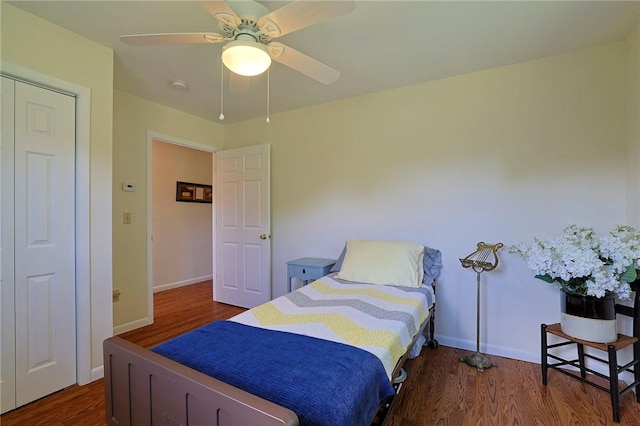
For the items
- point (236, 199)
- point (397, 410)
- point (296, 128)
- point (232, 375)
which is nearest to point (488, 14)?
point (296, 128)

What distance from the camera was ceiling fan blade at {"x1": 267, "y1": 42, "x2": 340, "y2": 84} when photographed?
1539mm

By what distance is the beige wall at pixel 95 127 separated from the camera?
1912 millimetres

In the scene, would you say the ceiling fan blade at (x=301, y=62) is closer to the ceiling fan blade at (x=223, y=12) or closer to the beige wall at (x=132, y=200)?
the ceiling fan blade at (x=223, y=12)

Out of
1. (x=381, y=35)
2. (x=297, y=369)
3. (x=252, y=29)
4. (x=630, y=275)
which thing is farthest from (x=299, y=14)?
(x=630, y=275)

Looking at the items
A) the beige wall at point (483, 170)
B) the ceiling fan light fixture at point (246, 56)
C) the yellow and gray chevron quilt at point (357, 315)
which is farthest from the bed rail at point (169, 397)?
the beige wall at point (483, 170)

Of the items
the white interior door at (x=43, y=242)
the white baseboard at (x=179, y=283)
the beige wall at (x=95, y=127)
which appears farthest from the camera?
the white baseboard at (x=179, y=283)

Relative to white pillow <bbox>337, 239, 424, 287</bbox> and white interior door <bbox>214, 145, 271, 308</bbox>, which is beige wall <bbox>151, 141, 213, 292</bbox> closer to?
white interior door <bbox>214, 145, 271, 308</bbox>

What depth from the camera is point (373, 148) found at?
9.71 feet

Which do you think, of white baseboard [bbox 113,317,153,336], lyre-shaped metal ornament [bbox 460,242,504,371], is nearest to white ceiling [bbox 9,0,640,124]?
lyre-shaped metal ornament [bbox 460,242,504,371]

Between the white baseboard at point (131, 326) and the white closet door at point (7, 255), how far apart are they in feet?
3.66

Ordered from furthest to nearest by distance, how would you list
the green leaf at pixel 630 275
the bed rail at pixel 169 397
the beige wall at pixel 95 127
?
the beige wall at pixel 95 127
the green leaf at pixel 630 275
the bed rail at pixel 169 397

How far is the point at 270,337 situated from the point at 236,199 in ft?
8.60

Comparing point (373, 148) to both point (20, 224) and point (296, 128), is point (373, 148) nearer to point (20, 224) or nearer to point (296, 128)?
point (296, 128)

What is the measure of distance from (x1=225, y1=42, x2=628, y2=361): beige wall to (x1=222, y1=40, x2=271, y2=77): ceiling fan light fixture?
67.0 inches
